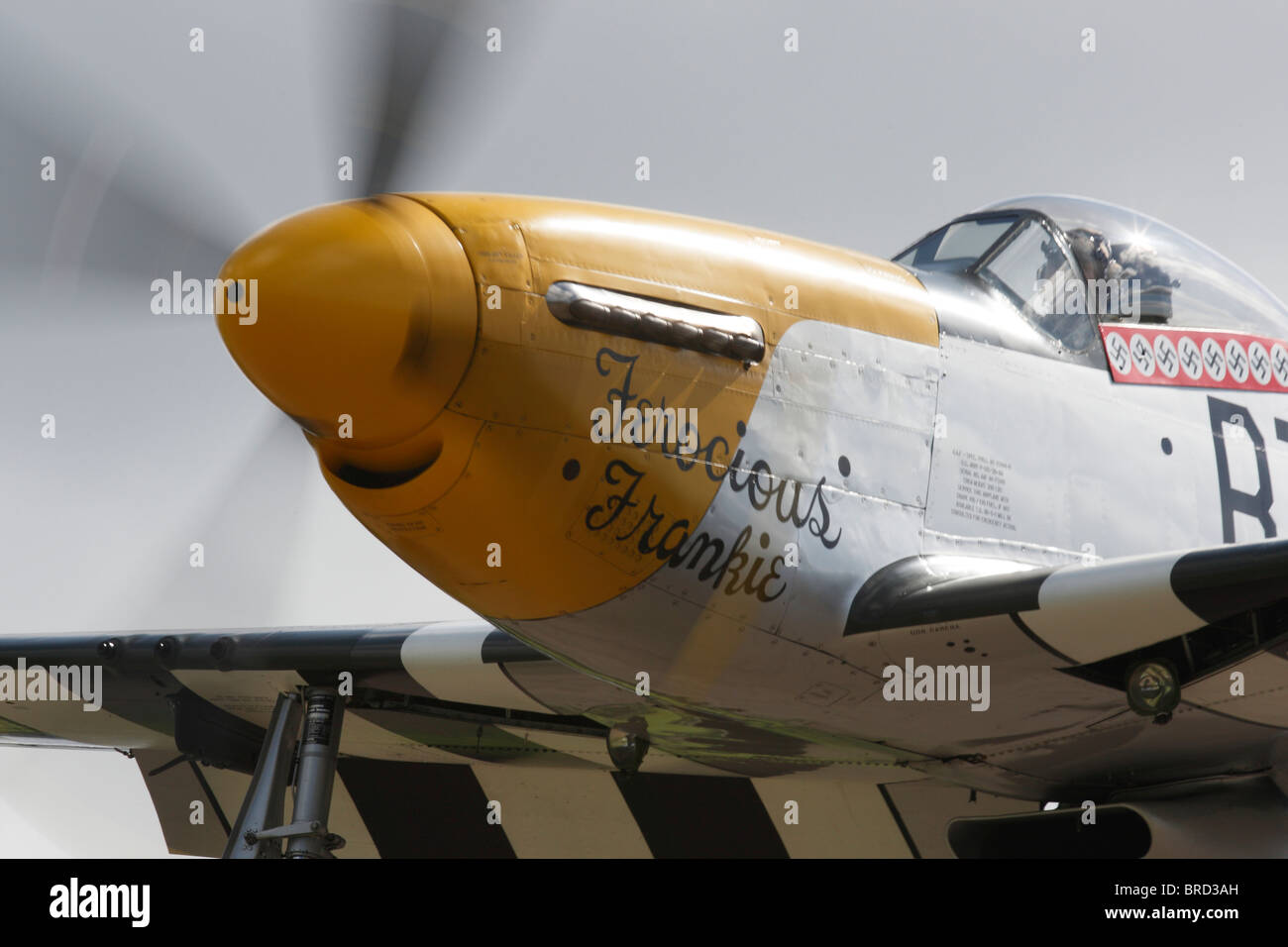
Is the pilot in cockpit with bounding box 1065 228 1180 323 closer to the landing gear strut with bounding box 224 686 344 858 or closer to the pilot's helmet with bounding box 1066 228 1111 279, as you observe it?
the pilot's helmet with bounding box 1066 228 1111 279

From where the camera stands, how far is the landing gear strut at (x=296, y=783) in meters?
6.77

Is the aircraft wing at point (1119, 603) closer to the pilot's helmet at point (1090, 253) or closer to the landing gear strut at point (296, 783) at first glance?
the pilot's helmet at point (1090, 253)

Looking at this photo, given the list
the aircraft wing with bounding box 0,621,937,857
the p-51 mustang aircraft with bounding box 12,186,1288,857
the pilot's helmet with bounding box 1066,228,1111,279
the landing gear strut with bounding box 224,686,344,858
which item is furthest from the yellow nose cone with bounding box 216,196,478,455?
the pilot's helmet with bounding box 1066,228,1111,279

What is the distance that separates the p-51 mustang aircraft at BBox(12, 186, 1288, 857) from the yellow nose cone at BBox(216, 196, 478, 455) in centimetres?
1

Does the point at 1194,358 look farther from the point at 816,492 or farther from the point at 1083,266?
the point at 816,492

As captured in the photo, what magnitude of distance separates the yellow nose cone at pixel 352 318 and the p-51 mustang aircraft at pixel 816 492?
11 mm

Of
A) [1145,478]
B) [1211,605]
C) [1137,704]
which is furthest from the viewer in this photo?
[1145,478]

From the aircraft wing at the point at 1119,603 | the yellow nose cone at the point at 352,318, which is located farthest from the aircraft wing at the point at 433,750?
the yellow nose cone at the point at 352,318

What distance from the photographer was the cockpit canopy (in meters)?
6.24
